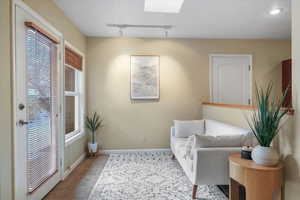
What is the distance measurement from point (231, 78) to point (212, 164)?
2642mm

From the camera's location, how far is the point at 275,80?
4168 mm

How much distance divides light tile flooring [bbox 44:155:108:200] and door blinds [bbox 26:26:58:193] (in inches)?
9.4

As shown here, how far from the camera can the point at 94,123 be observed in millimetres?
3842

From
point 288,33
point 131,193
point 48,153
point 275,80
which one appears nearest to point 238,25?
point 288,33

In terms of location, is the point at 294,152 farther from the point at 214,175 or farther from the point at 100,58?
the point at 100,58

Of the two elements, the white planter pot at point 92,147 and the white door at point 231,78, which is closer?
the white planter pot at point 92,147

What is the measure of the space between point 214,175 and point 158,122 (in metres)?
2.08

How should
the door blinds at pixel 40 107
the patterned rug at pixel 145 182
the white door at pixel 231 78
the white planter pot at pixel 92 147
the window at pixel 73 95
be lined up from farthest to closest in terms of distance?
the white door at pixel 231 78
the white planter pot at pixel 92 147
the window at pixel 73 95
the patterned rug at pixel 145 182
the door blinds at pixel 40 107

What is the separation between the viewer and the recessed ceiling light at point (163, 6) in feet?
8.28

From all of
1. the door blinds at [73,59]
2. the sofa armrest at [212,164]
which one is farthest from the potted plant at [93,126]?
the sofa armrest at [212,164]

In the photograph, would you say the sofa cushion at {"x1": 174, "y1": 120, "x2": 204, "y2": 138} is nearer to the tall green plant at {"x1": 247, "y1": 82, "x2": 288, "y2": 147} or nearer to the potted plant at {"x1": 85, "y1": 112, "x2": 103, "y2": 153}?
the potted plant at {"x1": 85, "y1": 112, "x2": 103, "y2": 153}

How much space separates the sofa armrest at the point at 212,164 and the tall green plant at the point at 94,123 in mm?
2369

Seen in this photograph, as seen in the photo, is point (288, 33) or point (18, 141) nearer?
point (18, 141)

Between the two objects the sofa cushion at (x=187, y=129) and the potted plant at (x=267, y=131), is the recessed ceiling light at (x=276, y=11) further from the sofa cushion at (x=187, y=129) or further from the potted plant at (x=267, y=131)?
the sofa cushion at (x=187, y=129)
